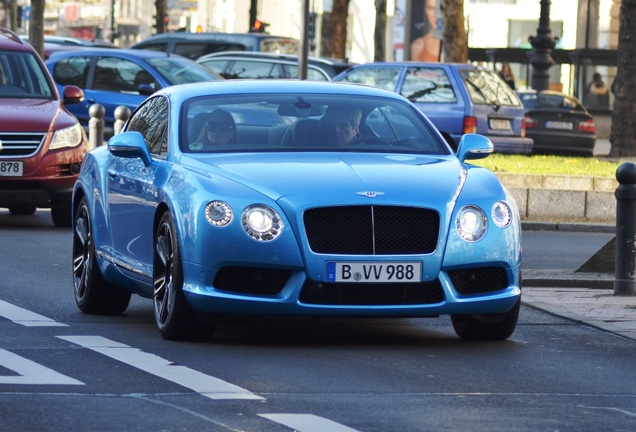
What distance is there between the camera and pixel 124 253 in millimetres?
10164

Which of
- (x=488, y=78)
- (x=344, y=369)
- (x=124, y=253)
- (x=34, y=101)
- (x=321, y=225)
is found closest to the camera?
(x=344, y=369)

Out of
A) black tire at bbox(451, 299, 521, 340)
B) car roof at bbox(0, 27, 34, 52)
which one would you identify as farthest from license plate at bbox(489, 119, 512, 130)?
black tire at bbox(451, 299, 521, 340)

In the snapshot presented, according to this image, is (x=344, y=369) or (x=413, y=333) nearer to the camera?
(x=344, y=369)

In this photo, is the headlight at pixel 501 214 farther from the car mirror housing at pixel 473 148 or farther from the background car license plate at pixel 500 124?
the background car license plate at pixel 500 124

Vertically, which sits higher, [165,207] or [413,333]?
[165,207]

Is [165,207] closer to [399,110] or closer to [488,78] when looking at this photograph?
[399,110]

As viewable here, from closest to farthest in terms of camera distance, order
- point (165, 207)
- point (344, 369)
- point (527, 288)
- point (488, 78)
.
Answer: point (344, 369)
point (165, 207)
point (527, 288)
point (488, 78)

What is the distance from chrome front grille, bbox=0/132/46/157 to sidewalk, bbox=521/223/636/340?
554 cm

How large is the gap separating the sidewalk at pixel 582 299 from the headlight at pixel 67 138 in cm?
551

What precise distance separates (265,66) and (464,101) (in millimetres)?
7445

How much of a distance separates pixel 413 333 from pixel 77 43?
32.5 meters

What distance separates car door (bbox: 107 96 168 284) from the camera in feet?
31.8

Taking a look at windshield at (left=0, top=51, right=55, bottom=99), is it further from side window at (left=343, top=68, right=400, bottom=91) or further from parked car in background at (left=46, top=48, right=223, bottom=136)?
side window at (left=343, top=68, right=400, bottom=91)

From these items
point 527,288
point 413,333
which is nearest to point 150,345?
point 413,333
